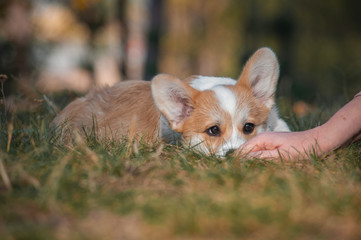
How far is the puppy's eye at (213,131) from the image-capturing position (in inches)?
118

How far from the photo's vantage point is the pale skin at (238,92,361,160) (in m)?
2.39

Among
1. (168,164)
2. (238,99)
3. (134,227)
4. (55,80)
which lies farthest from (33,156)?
(55,80)

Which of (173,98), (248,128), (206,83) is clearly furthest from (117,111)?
(248,128)

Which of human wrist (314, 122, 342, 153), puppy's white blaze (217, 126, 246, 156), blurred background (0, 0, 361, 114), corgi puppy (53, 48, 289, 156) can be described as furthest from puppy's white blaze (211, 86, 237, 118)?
blurred background (0, 0, 361, 114)

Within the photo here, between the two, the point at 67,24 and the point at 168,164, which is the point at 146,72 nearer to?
the point at 67,24

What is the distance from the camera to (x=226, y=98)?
3070mm

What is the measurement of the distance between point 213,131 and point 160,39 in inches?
256

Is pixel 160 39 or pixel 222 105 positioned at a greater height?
Answer: pixel 222 105

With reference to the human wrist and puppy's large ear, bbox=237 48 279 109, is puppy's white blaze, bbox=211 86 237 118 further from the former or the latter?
the human wrist

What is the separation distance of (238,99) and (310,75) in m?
7.11

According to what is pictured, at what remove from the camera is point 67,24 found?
32.8 ft

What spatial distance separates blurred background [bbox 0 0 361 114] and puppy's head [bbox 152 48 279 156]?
71.4 inches

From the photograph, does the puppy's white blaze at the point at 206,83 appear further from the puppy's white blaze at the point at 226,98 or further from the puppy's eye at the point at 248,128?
the puppy's eye at the point at 248,128

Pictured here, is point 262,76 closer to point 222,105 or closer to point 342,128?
point 222,105
